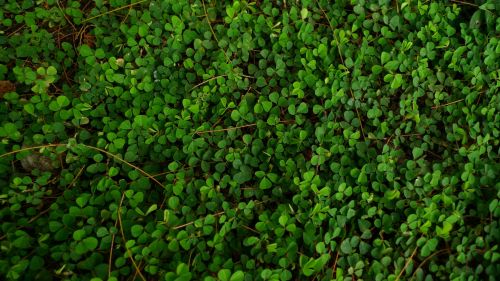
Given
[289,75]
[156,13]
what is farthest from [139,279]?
[156,13]

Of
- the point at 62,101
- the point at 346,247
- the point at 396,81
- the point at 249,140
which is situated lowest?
the point at 346,247

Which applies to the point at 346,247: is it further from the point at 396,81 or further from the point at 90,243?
the point at 90,243

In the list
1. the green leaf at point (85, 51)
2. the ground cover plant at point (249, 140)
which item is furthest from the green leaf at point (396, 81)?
the green leaf at point (85, 51)

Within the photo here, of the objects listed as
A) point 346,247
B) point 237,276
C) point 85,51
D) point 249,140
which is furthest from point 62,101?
point 346,247

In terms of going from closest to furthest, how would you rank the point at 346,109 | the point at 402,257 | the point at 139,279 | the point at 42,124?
the point at 139,279 → the point at 402,257 → the point at 42,124 → the point at 346,109

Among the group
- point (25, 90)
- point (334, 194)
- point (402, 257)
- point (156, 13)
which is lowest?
point (402, 257)

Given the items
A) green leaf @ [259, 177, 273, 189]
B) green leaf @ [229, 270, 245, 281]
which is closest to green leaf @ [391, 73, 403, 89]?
green leaf @ [259, 177, 273, 189]

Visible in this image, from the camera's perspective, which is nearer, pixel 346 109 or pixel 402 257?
pixel 402 257

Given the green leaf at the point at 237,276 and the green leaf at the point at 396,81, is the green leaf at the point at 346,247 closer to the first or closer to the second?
the green leaf at the point at 237,276

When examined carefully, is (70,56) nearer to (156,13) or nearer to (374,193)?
(156,13)
